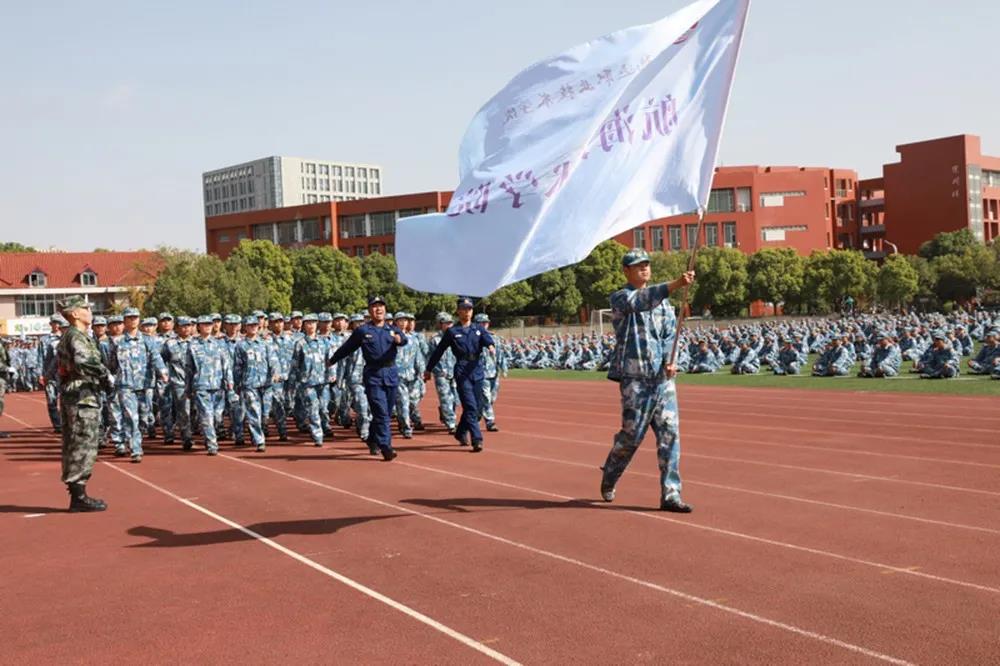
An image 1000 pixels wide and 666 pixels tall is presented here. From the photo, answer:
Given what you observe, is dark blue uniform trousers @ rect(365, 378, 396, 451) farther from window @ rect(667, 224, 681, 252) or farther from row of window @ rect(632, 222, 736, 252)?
window @ rect(667, 224, 681, 252)

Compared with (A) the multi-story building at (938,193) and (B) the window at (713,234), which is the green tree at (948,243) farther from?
(B) the window at (713,234)

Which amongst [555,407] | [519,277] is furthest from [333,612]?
[555,407]

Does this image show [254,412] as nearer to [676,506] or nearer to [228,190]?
[676,506]

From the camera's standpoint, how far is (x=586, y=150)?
6.61 metres

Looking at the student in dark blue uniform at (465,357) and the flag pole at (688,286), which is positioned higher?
the flag pole at (688,286)

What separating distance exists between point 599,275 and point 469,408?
58086mm

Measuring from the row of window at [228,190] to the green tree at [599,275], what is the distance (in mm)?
91392

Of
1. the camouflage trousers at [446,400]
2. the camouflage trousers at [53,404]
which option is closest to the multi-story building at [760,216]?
the camouflage trousers at [53,404]

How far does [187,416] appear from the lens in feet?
47.3

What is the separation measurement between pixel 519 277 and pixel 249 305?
47864 mm

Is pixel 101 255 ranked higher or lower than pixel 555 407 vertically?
higher

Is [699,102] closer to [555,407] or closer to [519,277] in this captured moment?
[519,277]

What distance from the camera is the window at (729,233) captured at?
280 ft

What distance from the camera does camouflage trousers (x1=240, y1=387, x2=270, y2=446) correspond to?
1365 cm
